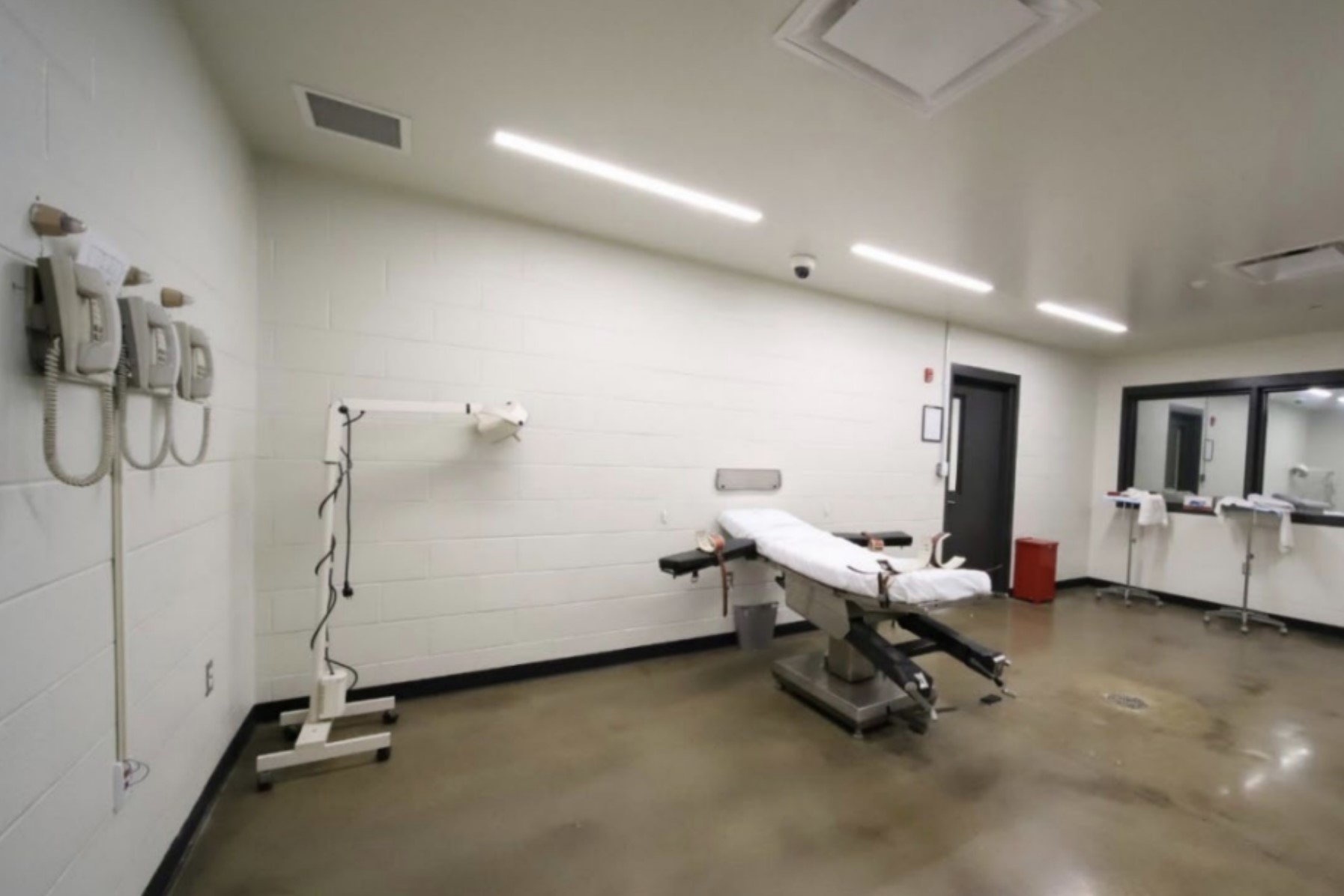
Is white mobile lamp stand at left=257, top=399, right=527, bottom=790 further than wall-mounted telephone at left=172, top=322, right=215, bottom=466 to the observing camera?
Yes

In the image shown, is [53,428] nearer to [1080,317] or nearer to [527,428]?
[527,428]

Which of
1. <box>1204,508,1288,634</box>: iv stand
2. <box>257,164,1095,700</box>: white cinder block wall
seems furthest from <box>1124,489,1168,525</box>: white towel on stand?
<box>257,164,1095,700</box>: white cinder block wall

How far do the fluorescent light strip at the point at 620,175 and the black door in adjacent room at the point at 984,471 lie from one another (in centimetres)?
351

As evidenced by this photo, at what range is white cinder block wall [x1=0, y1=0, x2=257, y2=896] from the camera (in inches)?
38.9

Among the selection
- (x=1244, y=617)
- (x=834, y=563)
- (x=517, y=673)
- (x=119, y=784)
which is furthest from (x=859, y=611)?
(x=1244, y=617)

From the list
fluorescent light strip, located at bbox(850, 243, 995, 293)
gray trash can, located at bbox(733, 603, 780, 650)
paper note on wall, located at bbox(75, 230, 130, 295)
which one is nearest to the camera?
paper note on wall, located at bbox(75, 230, 130, 295)

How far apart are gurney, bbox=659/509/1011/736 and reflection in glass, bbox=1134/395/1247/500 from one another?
16.1 ft

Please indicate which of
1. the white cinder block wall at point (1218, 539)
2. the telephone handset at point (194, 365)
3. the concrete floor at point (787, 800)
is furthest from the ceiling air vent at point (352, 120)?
the white cinder block wall at point (1218, 539)

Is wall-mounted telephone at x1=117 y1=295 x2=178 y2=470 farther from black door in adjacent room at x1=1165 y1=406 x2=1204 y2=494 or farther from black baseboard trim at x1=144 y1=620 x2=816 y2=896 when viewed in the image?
black door in adjacent room at x1=1165 y1=406 x2=1204 y2=494

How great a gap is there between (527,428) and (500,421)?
0.42m

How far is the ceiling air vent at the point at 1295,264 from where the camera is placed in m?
3.01

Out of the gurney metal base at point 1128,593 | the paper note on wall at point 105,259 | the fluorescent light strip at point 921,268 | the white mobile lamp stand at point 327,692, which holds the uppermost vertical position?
the fluorescent light strip at point 921,268

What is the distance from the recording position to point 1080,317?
4.58m

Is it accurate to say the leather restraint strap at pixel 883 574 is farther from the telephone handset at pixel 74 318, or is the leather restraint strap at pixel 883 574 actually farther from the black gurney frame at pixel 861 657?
the telephone handset at pixel 74 318
